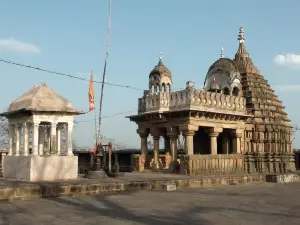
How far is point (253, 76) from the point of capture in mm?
26094

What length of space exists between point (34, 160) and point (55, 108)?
2392 millimetres

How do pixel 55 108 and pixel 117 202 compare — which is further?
pixel 55 108

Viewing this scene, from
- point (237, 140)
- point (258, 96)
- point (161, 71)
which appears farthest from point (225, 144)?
point (161, 71)

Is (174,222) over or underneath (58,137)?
underneath

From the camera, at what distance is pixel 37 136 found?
15.8 m

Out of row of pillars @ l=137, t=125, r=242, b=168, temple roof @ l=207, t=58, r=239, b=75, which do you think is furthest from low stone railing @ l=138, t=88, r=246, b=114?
temple roof @ l=207, t=58, r=239, b=75

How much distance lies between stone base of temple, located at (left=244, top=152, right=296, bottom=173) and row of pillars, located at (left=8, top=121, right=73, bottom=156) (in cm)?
1152

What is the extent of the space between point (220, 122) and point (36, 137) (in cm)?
1073

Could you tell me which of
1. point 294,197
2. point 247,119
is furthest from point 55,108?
point 247,119

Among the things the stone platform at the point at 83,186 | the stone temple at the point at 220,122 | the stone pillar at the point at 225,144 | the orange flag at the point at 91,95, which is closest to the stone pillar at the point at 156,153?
the stone temple at the point at 220,122

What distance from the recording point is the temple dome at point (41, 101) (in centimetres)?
1585

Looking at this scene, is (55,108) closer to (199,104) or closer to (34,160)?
(34,160)

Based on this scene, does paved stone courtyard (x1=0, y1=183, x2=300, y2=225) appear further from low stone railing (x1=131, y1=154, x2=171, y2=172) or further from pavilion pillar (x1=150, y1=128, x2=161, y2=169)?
low stone railing (x1=131, y1=154, x2=171, y2=172)

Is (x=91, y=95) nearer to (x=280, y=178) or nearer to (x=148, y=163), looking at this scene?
(x=148, y=163)
